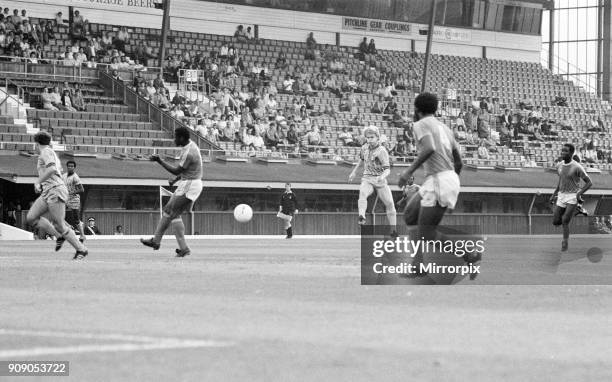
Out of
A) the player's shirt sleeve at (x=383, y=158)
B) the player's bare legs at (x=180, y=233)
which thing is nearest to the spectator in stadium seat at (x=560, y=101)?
the player's shirt sleeve at (x=383, y=158)

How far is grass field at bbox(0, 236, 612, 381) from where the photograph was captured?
6504 mm

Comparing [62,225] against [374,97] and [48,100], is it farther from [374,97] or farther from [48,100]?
[374,97]

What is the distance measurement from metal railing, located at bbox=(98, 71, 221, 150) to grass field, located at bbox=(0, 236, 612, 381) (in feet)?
99.3

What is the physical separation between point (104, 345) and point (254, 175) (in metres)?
38.1

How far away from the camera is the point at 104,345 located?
742 centimetres

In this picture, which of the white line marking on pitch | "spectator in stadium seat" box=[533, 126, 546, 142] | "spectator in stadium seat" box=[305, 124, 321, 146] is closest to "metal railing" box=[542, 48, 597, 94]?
"spectator in stadium seat" box=[533, 126, 546, 142]

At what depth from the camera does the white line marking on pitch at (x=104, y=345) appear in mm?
7043

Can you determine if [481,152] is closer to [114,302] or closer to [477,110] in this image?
[477,110]

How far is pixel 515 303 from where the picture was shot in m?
11.0

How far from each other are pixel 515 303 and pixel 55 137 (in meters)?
33.6

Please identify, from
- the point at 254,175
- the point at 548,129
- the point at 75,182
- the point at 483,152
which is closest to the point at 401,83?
the point at 483,152

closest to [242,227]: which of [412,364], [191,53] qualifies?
[191,53]

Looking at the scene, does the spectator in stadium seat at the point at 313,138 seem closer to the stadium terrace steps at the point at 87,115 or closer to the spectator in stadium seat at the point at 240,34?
the stadium terrace steps at the point at 87,115

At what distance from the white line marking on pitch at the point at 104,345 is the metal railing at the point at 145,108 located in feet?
122
